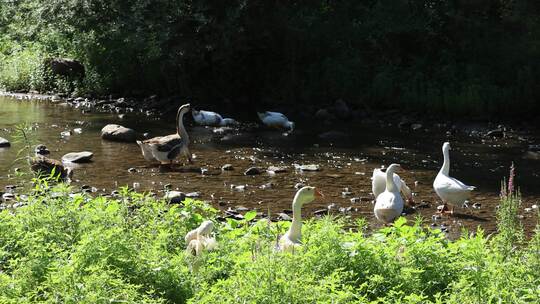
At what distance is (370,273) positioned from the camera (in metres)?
7.34

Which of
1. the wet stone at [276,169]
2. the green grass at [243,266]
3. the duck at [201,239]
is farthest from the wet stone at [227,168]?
the green grass at [243,266]

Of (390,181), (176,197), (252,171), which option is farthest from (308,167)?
(390,181)

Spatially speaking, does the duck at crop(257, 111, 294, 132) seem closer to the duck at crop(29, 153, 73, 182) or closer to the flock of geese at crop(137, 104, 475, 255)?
the flock of geese at crop(137, 104, 475, 255)

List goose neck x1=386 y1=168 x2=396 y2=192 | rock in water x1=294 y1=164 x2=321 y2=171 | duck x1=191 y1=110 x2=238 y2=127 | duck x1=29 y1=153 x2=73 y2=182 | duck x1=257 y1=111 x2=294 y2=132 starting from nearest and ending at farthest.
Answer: goose neck x1=386 y1=168 x2=396 y2=192 → duck x1=29 y1=153 x2=73 y2=182 → rock in water x1=294 y1=164 x2=321 y2=171 → duck x1=257 y1=111 x2=294 y2=132 → duck x1=191 y1=110 x2=238 y2=127

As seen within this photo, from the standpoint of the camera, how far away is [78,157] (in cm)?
1673

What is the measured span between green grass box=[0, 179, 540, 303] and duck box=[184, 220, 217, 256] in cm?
11

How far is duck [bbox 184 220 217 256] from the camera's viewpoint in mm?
8054

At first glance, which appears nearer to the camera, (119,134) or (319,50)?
(119,134)

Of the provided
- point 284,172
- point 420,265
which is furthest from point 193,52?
point 420,265

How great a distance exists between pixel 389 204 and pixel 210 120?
1012cm

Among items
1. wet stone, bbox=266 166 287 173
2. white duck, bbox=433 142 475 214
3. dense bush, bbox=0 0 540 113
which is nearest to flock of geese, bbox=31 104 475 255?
white duck, bbox=433 142 475 214

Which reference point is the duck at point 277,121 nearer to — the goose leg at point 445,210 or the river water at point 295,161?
the river water at point 295,161

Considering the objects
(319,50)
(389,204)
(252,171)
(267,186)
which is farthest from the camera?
(319,50)

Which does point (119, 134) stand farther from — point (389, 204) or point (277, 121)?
point (389, 204)
